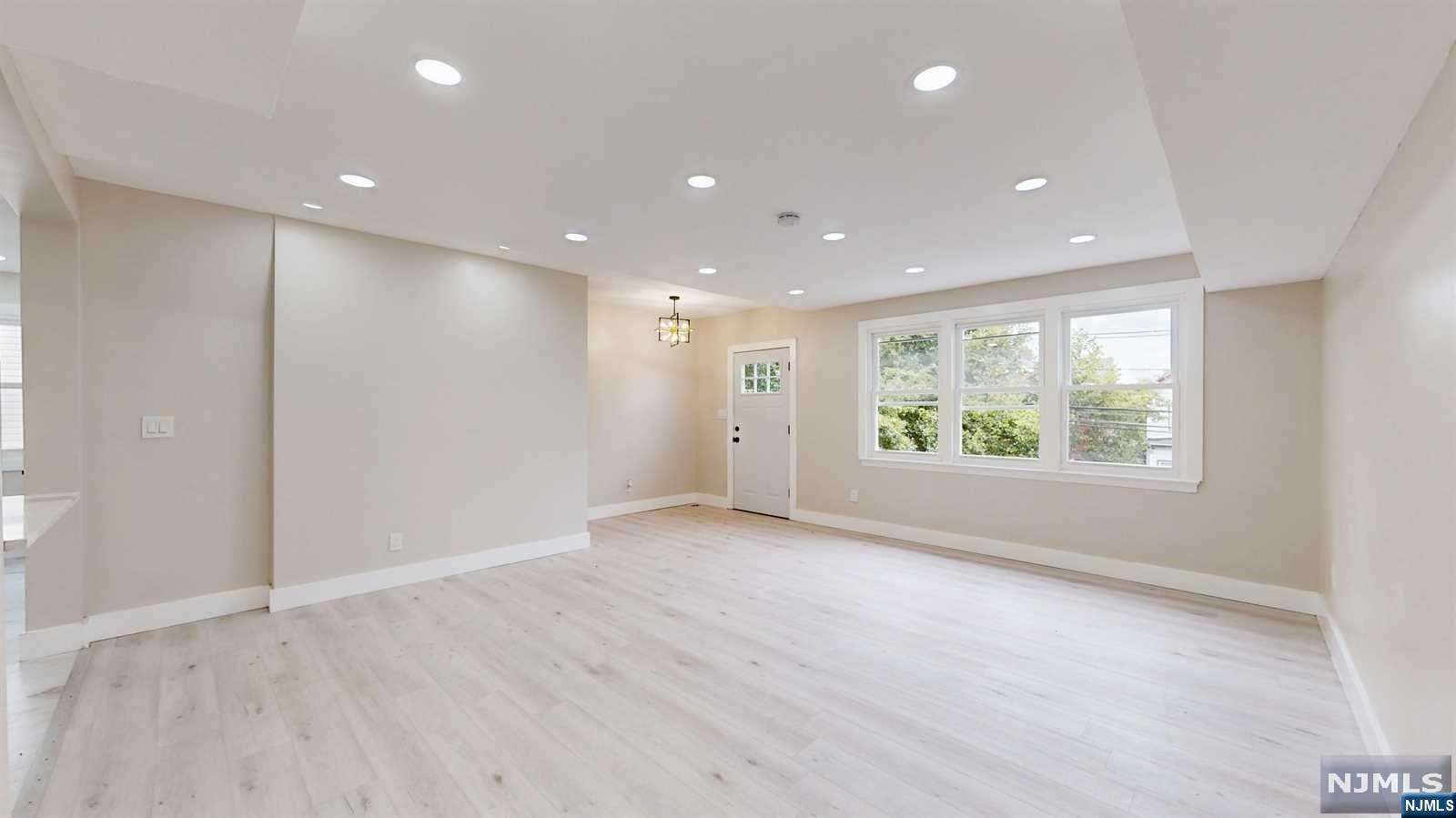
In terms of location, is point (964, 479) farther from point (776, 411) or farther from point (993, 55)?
point (993, 55)

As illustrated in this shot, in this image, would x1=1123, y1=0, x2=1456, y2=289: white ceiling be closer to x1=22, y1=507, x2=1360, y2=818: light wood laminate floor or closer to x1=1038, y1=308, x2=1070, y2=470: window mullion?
x1=22, y1=507, x2=1360, y2=818: light wood laminate floor

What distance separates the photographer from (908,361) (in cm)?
556

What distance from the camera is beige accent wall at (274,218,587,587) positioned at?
3615 mm

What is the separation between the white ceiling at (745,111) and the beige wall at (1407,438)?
17 cm

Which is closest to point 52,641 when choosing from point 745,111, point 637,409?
point 745,111

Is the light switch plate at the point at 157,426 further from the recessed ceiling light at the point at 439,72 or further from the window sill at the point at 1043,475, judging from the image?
the window sill at the point at 1043,475

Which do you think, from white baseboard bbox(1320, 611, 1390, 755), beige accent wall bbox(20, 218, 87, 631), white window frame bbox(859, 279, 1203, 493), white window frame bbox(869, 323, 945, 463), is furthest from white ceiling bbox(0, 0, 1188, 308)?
white baseboard bbox(1320, 611, 1390, 755)

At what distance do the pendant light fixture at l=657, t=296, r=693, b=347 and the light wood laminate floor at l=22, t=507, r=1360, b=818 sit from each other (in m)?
3.25

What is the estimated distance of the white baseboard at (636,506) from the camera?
643cm

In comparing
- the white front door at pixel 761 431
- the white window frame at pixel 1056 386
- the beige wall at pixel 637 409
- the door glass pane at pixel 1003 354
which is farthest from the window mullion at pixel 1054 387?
the beige wall at pixel 637 409

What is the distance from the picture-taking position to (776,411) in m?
6.63

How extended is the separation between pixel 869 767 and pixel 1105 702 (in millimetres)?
1210

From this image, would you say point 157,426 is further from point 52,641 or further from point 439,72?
point 439,72

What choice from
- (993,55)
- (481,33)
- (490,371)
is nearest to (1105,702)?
(993,55)
